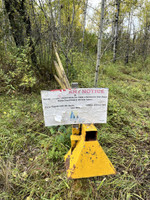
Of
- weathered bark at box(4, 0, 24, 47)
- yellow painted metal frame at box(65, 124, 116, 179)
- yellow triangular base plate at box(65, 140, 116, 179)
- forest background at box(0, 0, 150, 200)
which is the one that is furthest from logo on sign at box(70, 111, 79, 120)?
weathered bark at box(4, 0, 24, 47)

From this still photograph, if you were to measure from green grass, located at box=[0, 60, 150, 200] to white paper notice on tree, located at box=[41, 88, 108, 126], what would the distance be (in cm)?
78

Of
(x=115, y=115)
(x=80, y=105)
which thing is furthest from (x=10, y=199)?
(x=115, y=115)

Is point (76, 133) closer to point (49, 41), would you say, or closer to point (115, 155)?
point (115, 155)

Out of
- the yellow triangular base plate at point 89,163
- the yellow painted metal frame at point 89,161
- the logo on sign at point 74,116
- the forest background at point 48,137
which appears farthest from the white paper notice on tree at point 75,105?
the forest background at point 48,137

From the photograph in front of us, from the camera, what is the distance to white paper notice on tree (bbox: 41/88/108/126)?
4.00ft

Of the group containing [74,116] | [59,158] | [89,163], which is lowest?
[59,158]

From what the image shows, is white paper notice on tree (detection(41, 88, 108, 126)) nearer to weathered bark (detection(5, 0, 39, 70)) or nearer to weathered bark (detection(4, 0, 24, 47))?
weathered bark (detection(5, 0, 39, 70))

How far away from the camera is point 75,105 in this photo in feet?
4.17

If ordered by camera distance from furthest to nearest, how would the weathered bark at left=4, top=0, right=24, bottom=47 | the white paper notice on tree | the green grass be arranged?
the weathered bark at left=4, top=0, right=24, bottom=47 → the green grass → the white paper notice on tree

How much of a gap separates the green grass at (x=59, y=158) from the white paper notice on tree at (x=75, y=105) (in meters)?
0.78

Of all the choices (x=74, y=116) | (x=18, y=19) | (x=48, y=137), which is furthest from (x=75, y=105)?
(x=18, y=19)

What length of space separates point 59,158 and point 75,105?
995mm

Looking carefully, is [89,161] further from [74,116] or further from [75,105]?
[75,105]

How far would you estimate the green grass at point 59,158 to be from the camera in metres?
1.43
